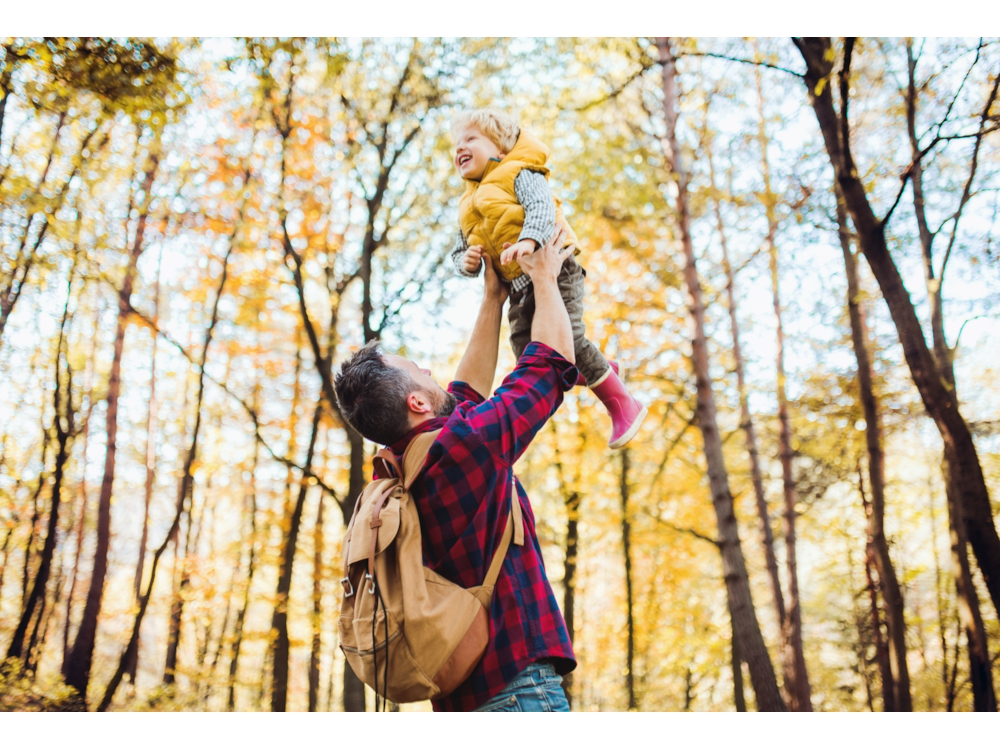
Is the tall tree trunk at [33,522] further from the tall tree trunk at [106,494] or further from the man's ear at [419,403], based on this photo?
the man's ear at [419,403]

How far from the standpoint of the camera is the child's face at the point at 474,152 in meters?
1.72

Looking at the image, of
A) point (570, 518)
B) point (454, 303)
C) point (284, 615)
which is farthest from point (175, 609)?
point (570, 518)

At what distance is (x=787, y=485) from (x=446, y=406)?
514 centimetres

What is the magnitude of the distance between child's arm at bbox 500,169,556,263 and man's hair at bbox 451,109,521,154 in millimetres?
147

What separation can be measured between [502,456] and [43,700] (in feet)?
16.2

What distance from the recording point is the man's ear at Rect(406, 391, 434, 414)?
1317 mm

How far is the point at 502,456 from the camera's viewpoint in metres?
1.20

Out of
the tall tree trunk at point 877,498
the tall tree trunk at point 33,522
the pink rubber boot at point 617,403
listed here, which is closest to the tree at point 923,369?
the tall tree trunk at point 877,498

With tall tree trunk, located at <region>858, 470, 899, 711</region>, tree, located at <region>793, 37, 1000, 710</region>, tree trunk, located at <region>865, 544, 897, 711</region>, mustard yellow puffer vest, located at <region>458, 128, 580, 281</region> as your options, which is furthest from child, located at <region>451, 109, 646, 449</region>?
tree trunk, located at <region>865, 544, 897, 711</region>

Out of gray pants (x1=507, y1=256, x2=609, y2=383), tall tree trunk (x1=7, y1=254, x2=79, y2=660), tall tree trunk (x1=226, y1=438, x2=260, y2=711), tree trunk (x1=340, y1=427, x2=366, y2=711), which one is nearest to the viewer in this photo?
gray pants (x1=507, y1=256, x2=609, y2=383)

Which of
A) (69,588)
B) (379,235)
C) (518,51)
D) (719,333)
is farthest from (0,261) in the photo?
(719,333)

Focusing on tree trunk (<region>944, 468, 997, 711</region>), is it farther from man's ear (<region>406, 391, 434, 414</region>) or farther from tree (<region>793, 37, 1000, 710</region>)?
man's ear (<region>406, 391, 434, 414</region>)

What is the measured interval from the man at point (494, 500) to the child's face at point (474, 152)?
0.61 meters

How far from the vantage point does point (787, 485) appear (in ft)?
18.8
